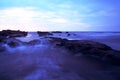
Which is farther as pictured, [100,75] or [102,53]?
[102,53]

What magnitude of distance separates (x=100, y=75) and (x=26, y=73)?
4440 millimetres

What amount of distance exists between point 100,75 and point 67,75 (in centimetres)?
196

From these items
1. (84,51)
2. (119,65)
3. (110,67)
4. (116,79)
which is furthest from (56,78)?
(84,51)

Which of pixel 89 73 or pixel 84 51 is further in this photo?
pixel 84 51

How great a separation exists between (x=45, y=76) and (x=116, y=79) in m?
3.94

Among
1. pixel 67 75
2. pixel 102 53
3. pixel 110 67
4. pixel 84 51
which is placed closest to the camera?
pixel 67 75

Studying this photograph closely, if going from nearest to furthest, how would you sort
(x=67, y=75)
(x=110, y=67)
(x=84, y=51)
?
(x=67, y=75), (x=110, y=67), (x=84, y=51)

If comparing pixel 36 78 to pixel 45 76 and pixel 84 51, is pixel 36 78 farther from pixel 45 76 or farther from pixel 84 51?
pixel 84 51

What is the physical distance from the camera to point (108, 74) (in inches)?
456

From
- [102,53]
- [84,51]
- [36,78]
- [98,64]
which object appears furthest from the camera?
[84,51]

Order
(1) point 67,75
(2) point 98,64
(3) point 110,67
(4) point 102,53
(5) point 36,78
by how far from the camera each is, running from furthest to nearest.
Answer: (4) point 102,53
(2) point 98,64
(3) point 110,67
(1) point 67,75
(5) point 36,78

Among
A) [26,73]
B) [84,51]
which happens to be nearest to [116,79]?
[26,73]

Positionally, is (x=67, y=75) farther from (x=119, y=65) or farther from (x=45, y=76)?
(x=119, y=65)

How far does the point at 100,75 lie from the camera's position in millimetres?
11289
